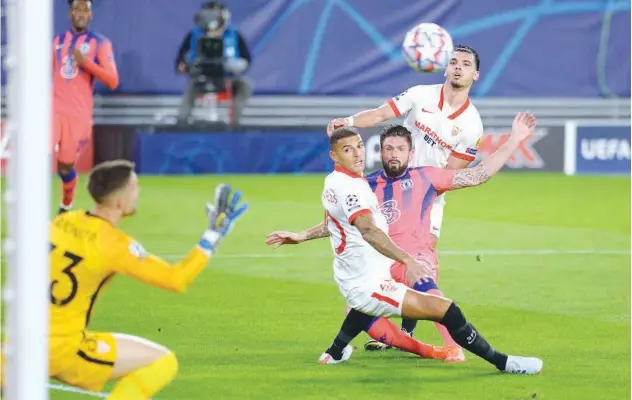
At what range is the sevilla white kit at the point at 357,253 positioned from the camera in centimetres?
793

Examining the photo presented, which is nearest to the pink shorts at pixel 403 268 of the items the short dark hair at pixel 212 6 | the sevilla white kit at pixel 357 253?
the sevilla white kit at pixel 357 253

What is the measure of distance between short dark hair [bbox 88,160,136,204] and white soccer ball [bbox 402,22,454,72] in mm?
4409

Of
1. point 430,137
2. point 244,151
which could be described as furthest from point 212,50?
point 430,137

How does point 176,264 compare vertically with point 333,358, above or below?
above

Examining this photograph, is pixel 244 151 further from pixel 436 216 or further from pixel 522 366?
pixel 522 366

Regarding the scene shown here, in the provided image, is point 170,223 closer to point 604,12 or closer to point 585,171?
point 585,171

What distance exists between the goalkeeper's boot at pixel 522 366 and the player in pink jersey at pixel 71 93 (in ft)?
22.9

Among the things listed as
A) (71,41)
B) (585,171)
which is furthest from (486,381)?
(585,171)

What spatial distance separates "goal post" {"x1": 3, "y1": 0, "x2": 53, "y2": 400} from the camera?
190 inches

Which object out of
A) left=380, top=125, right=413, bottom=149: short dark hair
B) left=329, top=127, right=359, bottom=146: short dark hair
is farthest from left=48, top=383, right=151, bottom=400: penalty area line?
left=380, top=125, right=413, bottom=149: short dark hair

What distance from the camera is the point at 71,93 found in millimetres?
14555

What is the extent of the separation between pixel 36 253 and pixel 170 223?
1199cm

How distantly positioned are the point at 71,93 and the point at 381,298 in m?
7.39

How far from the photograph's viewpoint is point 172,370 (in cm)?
658
